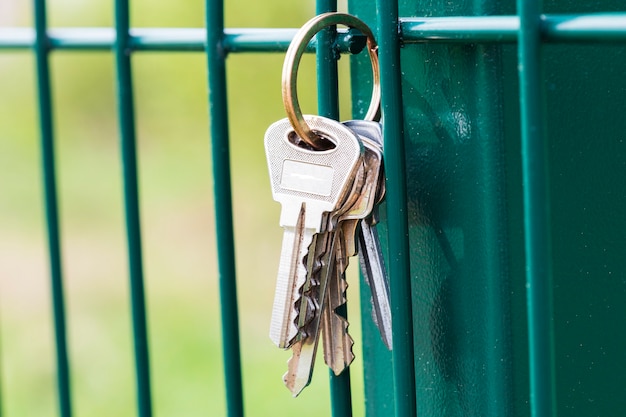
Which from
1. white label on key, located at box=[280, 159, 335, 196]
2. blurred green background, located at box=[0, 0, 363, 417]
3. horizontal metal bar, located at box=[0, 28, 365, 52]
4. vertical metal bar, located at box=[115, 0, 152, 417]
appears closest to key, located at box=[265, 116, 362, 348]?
white label on key, located at box=[280, 159, 335, 196]

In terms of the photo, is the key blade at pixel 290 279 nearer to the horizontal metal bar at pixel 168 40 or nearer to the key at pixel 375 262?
the key at pixel 375 262

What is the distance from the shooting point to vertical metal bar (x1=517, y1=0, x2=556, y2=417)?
2.12 ft

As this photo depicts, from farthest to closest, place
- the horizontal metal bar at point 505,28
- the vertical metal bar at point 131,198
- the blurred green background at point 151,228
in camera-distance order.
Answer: the blurred green background at point 151,228, the vertical metal bar at point 131,198, the horizontal metal bar at point 505,28

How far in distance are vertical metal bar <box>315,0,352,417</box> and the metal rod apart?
0.5 inches

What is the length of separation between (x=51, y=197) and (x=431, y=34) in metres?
0.62

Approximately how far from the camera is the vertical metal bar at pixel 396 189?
29.1 inches

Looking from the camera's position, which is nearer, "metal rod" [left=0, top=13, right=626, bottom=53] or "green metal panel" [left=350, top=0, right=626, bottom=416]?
"metal rod" [left=0, top=13, right=626, bottom=53]

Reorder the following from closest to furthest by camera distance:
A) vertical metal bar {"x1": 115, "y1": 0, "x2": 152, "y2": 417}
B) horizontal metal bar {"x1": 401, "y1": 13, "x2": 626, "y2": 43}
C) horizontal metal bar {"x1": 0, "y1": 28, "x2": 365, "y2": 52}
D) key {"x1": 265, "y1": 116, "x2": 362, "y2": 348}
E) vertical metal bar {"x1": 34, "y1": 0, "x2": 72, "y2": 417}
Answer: horizontal metal bar {"x1": 401, "y1": 13, "x2": 626, "y2": 43}, key {"x1": 265, "y1": 116, "x2": 362, "y2": 348}, horizontal metal bar {"x1": 0, "y1": 28, "x2": 365, "y2": 52}, vertical metal bar {"x1": 115, "y1": 0, "x2": 152, "y2": 417}, vertical metal bar {"x1": 34, "y1": 0, "x2": 72, "y2": 417}

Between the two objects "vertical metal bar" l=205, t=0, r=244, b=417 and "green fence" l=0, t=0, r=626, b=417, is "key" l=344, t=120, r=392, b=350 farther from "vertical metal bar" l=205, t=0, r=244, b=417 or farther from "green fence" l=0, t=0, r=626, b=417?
"vertical metal bar" l=205, t=0, r=244, b=417

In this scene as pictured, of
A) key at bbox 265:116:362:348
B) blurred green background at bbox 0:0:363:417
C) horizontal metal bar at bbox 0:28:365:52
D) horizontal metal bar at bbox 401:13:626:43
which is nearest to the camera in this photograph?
horizontal metal bar at bbox 401:13:626:43

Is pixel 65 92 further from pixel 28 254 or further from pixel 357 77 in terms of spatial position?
pixel 357 77

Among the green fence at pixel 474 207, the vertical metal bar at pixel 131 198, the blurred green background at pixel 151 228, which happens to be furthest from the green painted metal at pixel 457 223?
the blurred green background at pixel 151 228

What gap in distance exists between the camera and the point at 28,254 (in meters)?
4.82

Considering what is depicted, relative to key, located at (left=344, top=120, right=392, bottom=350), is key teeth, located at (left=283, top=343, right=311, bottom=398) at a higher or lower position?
lower
